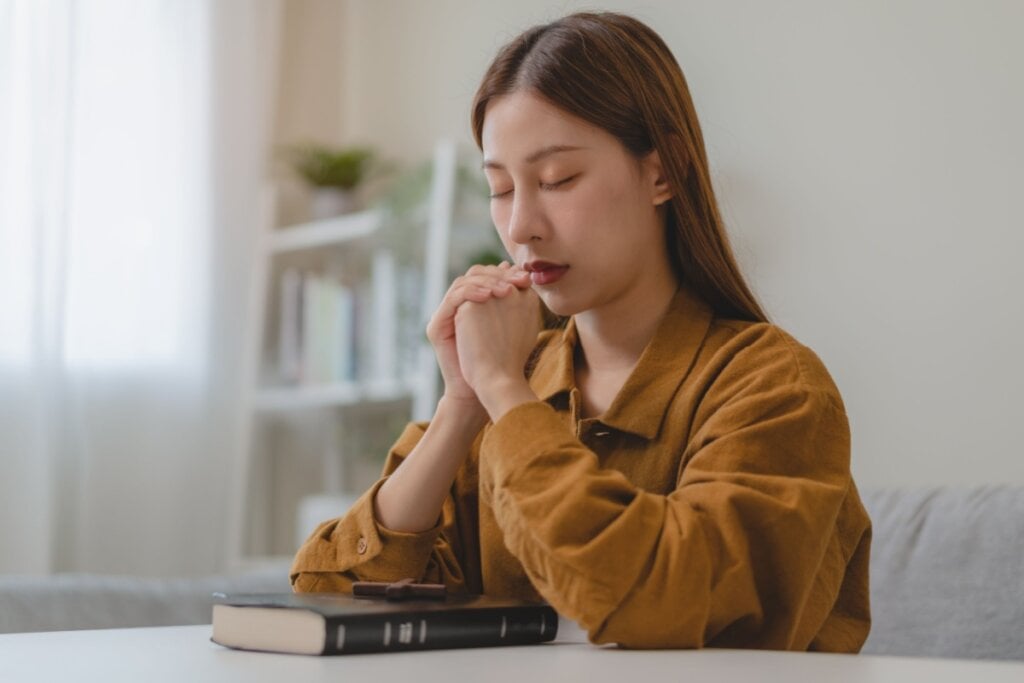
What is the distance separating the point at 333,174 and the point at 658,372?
7.91 feet

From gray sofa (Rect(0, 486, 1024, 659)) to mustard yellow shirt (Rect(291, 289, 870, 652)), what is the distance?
1.69 ft

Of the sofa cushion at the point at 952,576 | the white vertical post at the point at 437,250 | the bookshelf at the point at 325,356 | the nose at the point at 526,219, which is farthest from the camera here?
the bookshelf at the point at 325,356

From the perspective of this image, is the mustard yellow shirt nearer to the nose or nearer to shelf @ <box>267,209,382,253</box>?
the nose

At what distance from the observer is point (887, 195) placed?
2.37 meters

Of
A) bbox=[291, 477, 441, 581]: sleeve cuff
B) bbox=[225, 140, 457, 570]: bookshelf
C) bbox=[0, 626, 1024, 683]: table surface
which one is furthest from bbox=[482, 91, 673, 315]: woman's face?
bbox=[225, 140, 457, 570]: bookshelf

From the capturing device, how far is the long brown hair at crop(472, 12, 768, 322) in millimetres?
1146

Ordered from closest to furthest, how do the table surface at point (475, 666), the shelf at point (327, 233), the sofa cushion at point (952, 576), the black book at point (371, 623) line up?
the table surface at point (475, 666)
the black book at point (371, 623)
the sofa cushion at point (952, 576)
the shelf at point (327, 233)

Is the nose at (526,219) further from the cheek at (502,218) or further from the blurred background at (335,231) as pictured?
the blurred background at (335,231)

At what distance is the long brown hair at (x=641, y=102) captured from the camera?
1.15 m

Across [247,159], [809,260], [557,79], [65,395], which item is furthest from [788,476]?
[247,159]

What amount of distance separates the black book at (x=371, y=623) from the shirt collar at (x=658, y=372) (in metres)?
0.23

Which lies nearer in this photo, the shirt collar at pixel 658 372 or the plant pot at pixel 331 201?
the shirt collar at pixel 658 372

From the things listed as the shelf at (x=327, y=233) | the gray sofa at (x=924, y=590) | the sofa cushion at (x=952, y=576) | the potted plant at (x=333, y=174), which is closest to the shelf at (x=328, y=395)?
the shelf at (x=327, y=233)

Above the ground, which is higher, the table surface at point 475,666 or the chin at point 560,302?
the chin at point 560,302
